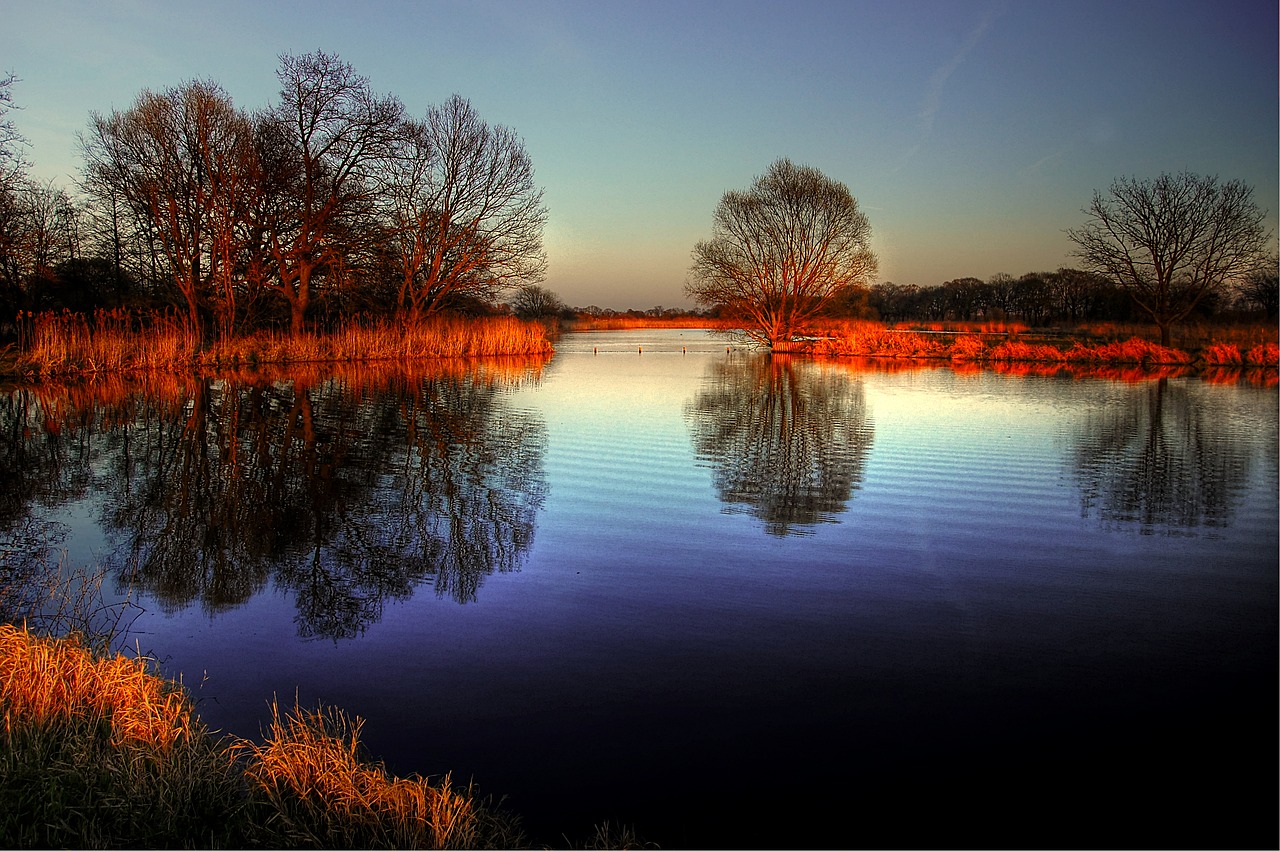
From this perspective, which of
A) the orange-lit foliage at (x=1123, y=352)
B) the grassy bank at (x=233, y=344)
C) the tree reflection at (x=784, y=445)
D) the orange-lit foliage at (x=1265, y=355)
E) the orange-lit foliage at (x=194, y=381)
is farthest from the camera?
the orange-lit foliage at (x=1123, y=352)

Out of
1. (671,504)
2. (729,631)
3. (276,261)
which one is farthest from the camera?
(276,261)

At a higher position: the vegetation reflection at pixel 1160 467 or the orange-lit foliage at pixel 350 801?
the vegetation reflection at pixel 1160 467

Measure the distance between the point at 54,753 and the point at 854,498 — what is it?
6.50 metres

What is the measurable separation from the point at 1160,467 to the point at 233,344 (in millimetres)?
24430

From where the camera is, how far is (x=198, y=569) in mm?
5562

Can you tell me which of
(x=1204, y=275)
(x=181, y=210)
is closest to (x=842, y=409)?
(x=181, y=210)

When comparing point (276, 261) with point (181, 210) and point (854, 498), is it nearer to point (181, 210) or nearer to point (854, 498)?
point (181, 210)

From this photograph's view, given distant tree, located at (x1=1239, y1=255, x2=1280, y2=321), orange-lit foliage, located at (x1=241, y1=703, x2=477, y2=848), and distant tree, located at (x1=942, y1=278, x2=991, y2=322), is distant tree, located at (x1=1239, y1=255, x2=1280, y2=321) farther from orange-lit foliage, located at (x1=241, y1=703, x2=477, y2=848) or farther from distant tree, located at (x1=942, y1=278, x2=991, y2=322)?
orange-lit foliage, located at (x1=241, y1=703, x2=477, y2=848)

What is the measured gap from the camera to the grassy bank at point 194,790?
2625 mm

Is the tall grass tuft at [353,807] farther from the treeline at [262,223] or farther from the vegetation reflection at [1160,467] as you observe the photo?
the treeline at [262,223]

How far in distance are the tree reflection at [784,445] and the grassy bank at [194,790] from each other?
430 centimetres

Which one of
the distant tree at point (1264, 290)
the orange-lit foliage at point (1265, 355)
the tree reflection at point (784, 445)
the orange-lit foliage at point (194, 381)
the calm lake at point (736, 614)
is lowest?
the calm lake at point (736, 614)

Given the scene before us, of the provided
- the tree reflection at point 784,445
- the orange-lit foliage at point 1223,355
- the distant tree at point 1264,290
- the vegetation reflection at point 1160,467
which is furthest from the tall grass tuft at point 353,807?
the distant tree at point 1264,290

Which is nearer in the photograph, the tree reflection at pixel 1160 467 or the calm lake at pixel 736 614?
the calm lake at pixel 736 614
